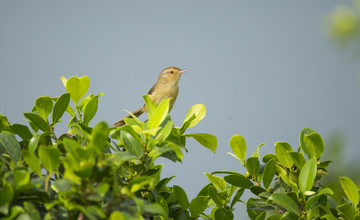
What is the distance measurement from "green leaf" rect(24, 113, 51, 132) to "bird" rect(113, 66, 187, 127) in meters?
3.82

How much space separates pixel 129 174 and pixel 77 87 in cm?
56

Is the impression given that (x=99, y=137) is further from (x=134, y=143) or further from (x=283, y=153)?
(x=283, y=153)

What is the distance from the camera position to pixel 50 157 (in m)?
1.33

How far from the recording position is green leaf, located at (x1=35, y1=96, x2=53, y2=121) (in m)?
1.75

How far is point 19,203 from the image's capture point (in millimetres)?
1303

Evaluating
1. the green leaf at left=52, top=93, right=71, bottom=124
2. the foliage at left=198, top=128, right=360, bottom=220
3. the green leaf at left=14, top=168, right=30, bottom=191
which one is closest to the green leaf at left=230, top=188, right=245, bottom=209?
the foliage at left=198, top=128, right=360, bottom=220

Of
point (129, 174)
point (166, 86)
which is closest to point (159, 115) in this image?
point (129, 174)

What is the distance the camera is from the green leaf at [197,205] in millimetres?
1825

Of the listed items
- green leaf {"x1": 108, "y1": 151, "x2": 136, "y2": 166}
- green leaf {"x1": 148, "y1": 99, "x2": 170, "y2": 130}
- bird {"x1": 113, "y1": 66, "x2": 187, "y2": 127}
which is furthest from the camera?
bird {"x1": 113, "y1": 66, "x2": 187, "y2": 127}

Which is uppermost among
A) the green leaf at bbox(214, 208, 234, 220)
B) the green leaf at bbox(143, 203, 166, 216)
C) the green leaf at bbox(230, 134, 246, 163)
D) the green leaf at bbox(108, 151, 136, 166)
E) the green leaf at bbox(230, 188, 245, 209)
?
the green leaf at bbox(108, 151, 136, 166)

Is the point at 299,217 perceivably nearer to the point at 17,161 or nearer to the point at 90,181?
the point at 90,181

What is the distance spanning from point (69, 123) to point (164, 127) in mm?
506

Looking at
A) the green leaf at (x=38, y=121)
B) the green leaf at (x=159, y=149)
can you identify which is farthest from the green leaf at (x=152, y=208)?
the green leaf at (x=38, y=121)

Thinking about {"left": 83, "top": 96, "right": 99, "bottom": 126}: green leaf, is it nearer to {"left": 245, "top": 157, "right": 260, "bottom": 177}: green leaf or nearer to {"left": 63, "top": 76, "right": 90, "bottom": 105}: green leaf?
{"left": 63, "top": 76, "right": 90, "bottom": 105}: green leaf
